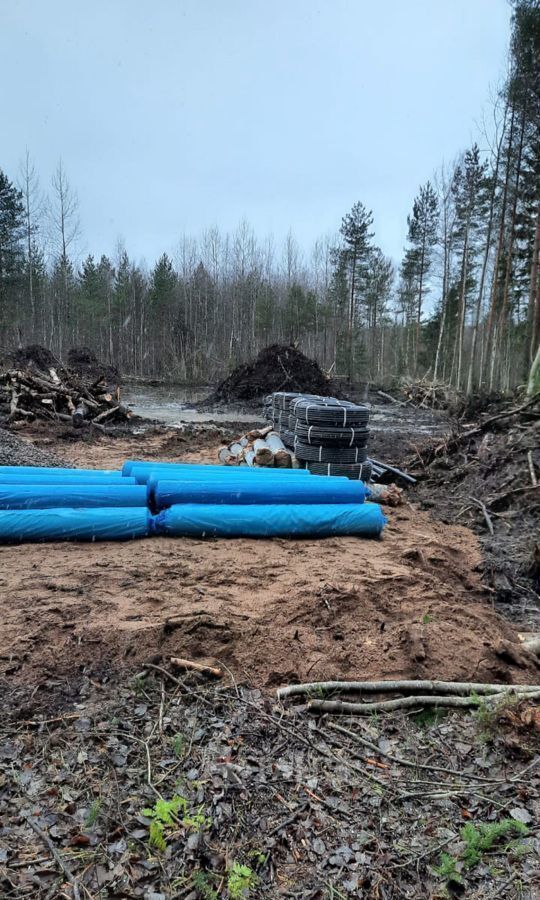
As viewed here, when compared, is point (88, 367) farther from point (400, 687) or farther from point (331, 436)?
point (400, 687)

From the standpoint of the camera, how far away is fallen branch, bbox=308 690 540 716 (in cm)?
314

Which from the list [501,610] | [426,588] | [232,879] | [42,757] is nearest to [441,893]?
[232,879]

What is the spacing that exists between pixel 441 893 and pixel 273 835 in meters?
0.71

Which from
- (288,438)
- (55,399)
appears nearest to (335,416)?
(288,438)

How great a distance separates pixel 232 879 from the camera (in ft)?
6.77

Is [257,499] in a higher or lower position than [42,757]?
higher

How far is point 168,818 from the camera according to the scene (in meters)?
2.26

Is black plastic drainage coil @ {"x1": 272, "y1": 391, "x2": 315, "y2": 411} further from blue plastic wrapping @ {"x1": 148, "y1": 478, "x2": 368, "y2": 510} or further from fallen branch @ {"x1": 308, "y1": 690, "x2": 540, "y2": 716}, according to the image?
fallen branch @ {"x1": 308, "y1": 690, "x2": 540, "y2": 716}

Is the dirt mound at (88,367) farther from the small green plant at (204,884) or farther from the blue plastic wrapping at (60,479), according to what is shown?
the small green plant at (204,884)

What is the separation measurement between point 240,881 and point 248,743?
77 centimetres

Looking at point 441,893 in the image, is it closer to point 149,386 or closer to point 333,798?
point 333,798

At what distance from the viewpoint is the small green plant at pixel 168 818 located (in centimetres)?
221

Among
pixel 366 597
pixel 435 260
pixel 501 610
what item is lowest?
pixel 501 610

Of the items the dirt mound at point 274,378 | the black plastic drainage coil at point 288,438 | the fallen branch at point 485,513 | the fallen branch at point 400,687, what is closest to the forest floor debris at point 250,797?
the fallen branch at point 400,687
